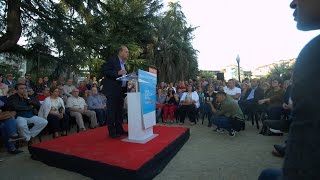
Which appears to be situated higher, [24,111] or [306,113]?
[306,113]

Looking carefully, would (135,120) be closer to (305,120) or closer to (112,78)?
(112,78)

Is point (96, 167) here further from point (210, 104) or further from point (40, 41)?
point (40, 41)

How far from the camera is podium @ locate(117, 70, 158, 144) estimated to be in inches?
190

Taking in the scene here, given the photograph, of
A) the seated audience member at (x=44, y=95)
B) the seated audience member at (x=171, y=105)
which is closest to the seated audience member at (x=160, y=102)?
the seated audience member at (x=171, y=105)

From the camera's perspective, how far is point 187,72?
20578 millimetres

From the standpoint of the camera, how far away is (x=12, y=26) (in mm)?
10195

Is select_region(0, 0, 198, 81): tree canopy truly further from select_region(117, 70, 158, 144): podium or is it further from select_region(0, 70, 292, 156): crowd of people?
select_region(117, 70, 158, 144): podium

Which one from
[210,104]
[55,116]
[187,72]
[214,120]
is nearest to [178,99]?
[210,104]

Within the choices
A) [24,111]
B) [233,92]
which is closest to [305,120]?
[24,111]

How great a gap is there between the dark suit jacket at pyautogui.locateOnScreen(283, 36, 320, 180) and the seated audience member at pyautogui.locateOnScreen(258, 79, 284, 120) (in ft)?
21.1

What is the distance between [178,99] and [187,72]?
10836mm

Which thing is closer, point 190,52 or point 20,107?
point 20,107

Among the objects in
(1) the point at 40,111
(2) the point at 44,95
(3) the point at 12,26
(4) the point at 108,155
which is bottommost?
(4) the point at 108,155

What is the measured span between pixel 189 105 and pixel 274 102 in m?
2.85
